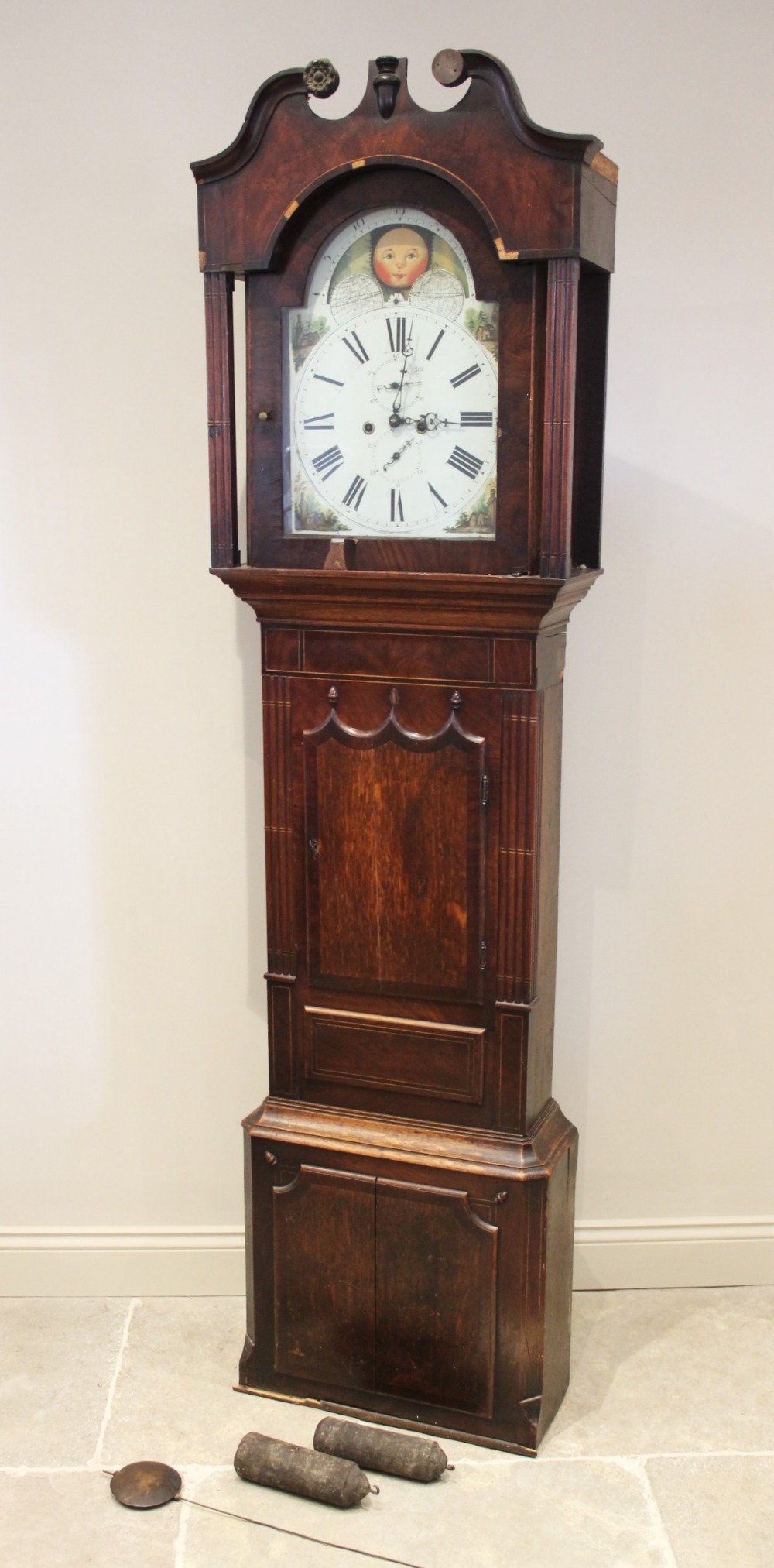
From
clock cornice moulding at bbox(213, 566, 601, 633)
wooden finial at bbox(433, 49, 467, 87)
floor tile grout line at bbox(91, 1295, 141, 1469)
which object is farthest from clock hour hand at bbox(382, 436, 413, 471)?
floor tile grout line at bbox(91, 1295, 141, 1469)

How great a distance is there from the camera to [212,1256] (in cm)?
290

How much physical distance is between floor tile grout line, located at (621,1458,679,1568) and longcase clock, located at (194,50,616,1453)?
0.18 metres

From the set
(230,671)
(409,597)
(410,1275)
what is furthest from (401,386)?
(410,1275)

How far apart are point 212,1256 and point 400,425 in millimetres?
1755

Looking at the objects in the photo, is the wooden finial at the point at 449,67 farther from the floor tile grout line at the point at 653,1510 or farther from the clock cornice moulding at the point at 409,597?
the floor tile grout line at the point at 653,1510

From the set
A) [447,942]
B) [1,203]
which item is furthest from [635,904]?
[1,203]

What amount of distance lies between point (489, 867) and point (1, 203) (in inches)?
60.3

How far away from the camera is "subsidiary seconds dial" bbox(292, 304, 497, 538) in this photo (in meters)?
2.14

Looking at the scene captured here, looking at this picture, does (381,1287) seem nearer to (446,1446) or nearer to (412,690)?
(446,1446)

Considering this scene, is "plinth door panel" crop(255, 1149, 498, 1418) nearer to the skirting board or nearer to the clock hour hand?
the skirting board

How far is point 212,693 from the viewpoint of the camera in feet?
8.97

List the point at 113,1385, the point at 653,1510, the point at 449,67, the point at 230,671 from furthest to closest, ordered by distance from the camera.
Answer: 1. the point at 230,671
2. the point at 113,1385
3. the point at 653,1510
4. the point at 449,67

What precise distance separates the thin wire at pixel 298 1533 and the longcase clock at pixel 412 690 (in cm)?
29

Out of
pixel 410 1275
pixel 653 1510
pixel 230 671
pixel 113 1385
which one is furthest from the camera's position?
pixel 230 671
